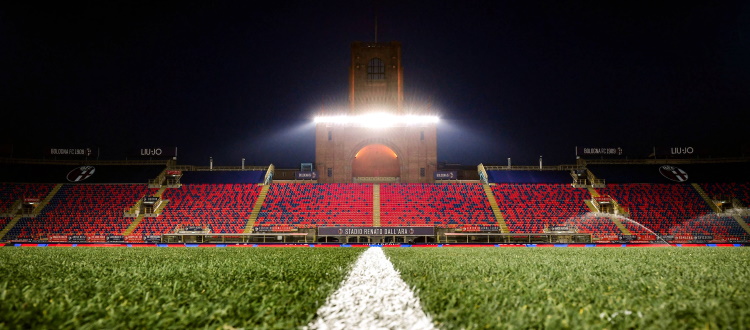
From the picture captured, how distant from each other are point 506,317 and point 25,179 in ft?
175

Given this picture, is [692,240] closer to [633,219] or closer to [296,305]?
[633,219]

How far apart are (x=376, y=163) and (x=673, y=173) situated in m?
31.8

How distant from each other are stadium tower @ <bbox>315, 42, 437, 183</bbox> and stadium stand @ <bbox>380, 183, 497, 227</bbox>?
9.04 feet

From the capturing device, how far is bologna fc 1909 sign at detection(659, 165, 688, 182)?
44.5 metres

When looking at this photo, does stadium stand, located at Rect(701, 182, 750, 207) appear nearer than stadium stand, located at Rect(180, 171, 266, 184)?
Yes

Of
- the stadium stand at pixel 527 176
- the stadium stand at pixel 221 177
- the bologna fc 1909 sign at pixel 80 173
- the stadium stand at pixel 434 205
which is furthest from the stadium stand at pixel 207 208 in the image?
the stadium stand at pixel 527 176

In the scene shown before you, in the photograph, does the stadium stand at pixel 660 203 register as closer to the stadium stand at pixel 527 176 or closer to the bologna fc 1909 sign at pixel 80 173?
the stadium stand at pixel 527 176

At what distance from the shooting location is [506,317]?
2.76 m

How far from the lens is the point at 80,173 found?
44938 mm

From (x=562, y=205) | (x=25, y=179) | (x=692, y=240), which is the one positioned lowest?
(x=692, y=240)

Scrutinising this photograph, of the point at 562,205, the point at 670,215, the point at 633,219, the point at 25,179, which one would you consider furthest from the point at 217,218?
the point at 670,215

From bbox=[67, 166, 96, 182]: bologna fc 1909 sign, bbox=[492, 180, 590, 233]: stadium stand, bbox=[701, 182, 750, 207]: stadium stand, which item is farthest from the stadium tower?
bbox=[701, 182, 750, 207]: stadium stand

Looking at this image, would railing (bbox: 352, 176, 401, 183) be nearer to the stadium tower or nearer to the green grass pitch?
the stadium tower

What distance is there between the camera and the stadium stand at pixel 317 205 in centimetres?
3675
